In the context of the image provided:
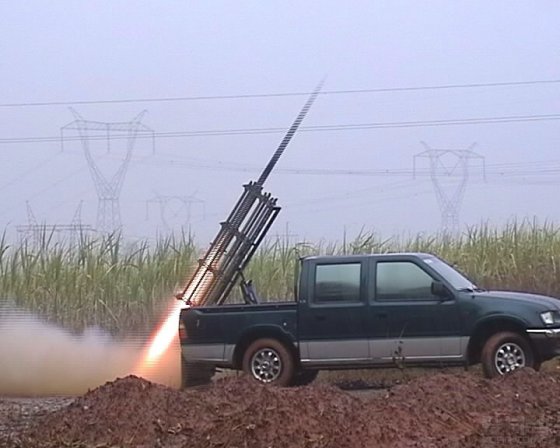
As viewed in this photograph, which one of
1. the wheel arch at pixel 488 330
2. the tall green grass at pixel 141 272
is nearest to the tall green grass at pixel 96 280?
the tall green grass at pixel 141 272

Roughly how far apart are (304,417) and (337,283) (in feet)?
18.9

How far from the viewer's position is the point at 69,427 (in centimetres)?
1146

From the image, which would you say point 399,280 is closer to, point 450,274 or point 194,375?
point 450,274

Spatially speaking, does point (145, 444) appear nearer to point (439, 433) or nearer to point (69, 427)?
point (69, 427)

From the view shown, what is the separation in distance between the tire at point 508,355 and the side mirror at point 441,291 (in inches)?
34.6

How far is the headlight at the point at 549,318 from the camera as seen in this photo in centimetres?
1562

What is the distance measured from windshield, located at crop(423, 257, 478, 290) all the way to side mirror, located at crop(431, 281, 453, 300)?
21 centimetres

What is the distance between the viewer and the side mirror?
1606 centimetres

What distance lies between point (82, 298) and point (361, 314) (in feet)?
22.7

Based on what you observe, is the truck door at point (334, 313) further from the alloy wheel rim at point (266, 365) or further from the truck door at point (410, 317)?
the alloy wheel rim at point (266, 365)

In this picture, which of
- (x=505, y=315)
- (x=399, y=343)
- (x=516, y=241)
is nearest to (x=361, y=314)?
(x=399, y=343)

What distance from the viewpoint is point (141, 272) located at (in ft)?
71.9

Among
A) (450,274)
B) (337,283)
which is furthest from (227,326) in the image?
(450,274)

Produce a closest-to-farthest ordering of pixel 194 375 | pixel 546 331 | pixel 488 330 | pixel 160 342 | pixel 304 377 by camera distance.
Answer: pixel 546 331
pixel 488 330
pixel 304 377
pixel 194 375
pixel 160 342
